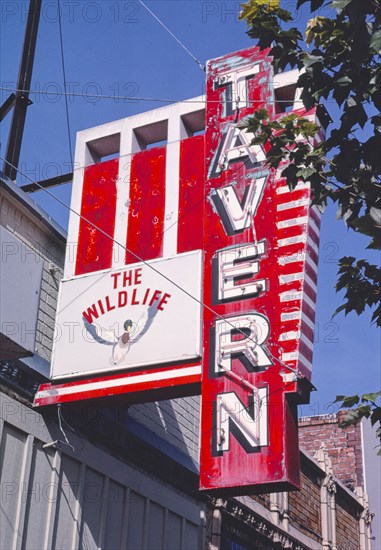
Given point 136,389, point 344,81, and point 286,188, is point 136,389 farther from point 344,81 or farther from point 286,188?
point 344,81

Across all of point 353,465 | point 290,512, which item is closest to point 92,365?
point 290,512

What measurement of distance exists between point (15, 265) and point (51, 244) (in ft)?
6.50

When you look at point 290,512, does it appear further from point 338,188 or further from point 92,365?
point 338,188

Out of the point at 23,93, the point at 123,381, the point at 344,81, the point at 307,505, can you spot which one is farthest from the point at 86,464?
the point at 307,505

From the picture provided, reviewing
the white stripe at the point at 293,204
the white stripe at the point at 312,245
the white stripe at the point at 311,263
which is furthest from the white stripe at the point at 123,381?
the white stripe at the point at 293,204

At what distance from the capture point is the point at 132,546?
15188mm

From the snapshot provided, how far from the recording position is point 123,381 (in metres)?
13.7

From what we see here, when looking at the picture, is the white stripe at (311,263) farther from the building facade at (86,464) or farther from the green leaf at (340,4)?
the green leaf at (340,4)

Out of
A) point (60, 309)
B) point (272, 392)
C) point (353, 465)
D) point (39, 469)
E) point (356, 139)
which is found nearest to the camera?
point (356, 139)

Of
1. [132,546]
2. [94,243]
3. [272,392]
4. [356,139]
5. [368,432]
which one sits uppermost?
[368,432]

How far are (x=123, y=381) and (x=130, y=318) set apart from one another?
0.98 m

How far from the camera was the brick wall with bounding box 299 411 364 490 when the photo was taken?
1197 inches

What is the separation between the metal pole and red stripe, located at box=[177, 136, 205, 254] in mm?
2904

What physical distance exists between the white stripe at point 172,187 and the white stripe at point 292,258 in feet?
5.92
